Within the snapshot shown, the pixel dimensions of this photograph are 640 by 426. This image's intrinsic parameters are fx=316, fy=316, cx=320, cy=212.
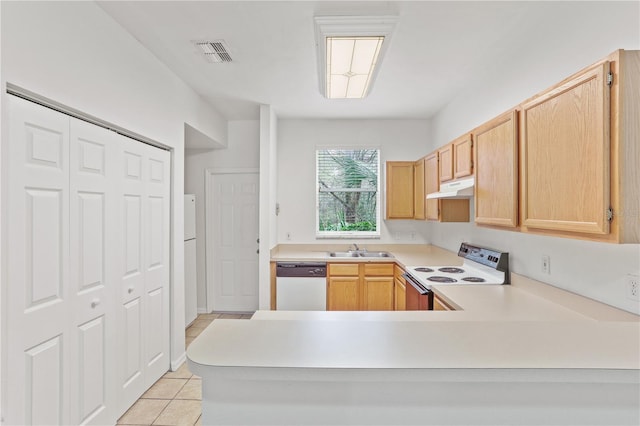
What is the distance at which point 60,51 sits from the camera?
64.4 inches

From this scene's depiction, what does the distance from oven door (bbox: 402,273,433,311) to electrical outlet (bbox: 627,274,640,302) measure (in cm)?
113

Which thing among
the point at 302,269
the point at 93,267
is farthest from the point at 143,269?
the point at 302,269

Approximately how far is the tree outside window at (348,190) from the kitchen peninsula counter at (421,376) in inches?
131

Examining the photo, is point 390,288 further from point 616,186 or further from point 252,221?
point 616,186

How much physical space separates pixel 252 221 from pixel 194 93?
1859 millimetres

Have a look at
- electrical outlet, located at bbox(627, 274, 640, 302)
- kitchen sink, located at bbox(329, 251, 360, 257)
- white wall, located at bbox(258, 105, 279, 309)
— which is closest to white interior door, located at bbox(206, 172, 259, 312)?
white wall, located at bbox(258, 105, 279, 309)

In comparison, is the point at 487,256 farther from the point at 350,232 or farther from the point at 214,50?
the point at 214,50

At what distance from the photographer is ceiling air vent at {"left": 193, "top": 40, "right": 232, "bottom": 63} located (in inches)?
90.4

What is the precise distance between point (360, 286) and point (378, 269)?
287 mm

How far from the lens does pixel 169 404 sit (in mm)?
2416

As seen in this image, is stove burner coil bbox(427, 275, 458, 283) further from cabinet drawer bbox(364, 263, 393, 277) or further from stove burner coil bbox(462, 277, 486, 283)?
cabinet drawer bbox(364, 263, 393, 277)

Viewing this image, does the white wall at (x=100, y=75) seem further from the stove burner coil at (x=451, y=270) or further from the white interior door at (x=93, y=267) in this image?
the stove burner coil at (x=451, y=270)

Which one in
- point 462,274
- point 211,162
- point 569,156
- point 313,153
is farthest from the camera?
point 211,162

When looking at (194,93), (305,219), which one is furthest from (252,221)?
(194,93)
